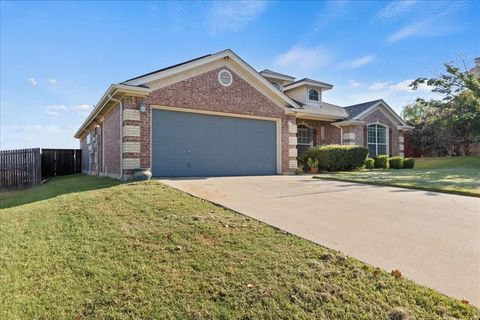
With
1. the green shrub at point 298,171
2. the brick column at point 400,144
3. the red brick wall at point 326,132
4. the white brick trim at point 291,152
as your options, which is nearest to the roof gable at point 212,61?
the white brick trim at point 291,152

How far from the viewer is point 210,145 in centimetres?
1305

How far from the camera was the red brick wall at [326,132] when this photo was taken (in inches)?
753

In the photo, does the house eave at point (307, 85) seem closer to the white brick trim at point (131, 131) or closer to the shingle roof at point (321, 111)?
the shingle roof at point (321, 111)

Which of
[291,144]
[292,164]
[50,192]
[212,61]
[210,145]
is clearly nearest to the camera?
[50,192]

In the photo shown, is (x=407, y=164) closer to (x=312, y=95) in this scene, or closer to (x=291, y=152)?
(x=312, y=95)

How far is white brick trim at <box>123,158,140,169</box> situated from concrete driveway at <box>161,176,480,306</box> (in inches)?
137

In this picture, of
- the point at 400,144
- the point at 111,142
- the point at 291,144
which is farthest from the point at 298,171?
the point at 400,144

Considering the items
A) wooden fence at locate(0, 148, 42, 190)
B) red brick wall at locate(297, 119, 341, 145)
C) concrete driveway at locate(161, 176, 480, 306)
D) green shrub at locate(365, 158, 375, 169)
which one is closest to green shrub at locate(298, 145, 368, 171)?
Answer: green shrub at locate(365, 158, 375, 169)

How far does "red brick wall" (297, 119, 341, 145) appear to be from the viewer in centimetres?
1912

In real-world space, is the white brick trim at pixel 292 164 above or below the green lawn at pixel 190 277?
above

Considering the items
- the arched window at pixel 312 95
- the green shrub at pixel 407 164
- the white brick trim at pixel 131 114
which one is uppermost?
the arched window at pixel 312 95

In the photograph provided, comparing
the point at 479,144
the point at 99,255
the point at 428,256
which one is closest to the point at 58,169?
the point at 99,255

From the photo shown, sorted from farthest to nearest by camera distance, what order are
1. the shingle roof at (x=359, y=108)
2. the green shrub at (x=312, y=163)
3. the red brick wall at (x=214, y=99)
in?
the shingle roof at (x=359, y=108)
the green shrub at (x=312, y=163)
the red brick wall at (x=214, y=99)

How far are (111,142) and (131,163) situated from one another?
11.3 ft
